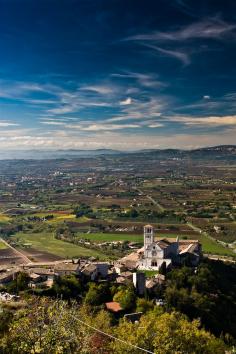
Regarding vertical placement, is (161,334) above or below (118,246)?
above

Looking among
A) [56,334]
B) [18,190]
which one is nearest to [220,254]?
[56,334]

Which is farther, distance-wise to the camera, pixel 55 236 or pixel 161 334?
pixel 55 236

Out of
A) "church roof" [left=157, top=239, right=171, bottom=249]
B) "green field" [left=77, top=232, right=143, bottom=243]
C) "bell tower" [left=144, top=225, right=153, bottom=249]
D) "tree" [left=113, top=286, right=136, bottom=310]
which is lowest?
"green field" [left=77, top=232, right=143, bottom=243]

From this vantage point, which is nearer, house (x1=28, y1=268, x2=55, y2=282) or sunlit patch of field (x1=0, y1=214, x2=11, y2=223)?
house (x1=28, y1=268, x2=55, y2=282)

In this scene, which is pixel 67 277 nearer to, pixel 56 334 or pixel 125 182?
pixel 56 334

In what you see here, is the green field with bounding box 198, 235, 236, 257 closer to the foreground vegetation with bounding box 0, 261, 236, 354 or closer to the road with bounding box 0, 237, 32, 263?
the foreground vegetation with bounding box 0, 261, 236, 354

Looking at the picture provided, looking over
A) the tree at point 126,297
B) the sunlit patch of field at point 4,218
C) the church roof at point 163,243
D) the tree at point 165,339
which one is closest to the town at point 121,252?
the tree at point 126,297

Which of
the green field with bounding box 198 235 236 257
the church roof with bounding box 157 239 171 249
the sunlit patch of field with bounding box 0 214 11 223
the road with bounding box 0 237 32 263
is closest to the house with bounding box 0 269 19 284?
the church roof with bounding box 157 239 171 249

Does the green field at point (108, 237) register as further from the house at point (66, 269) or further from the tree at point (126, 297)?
the tree at point (126, 297)
